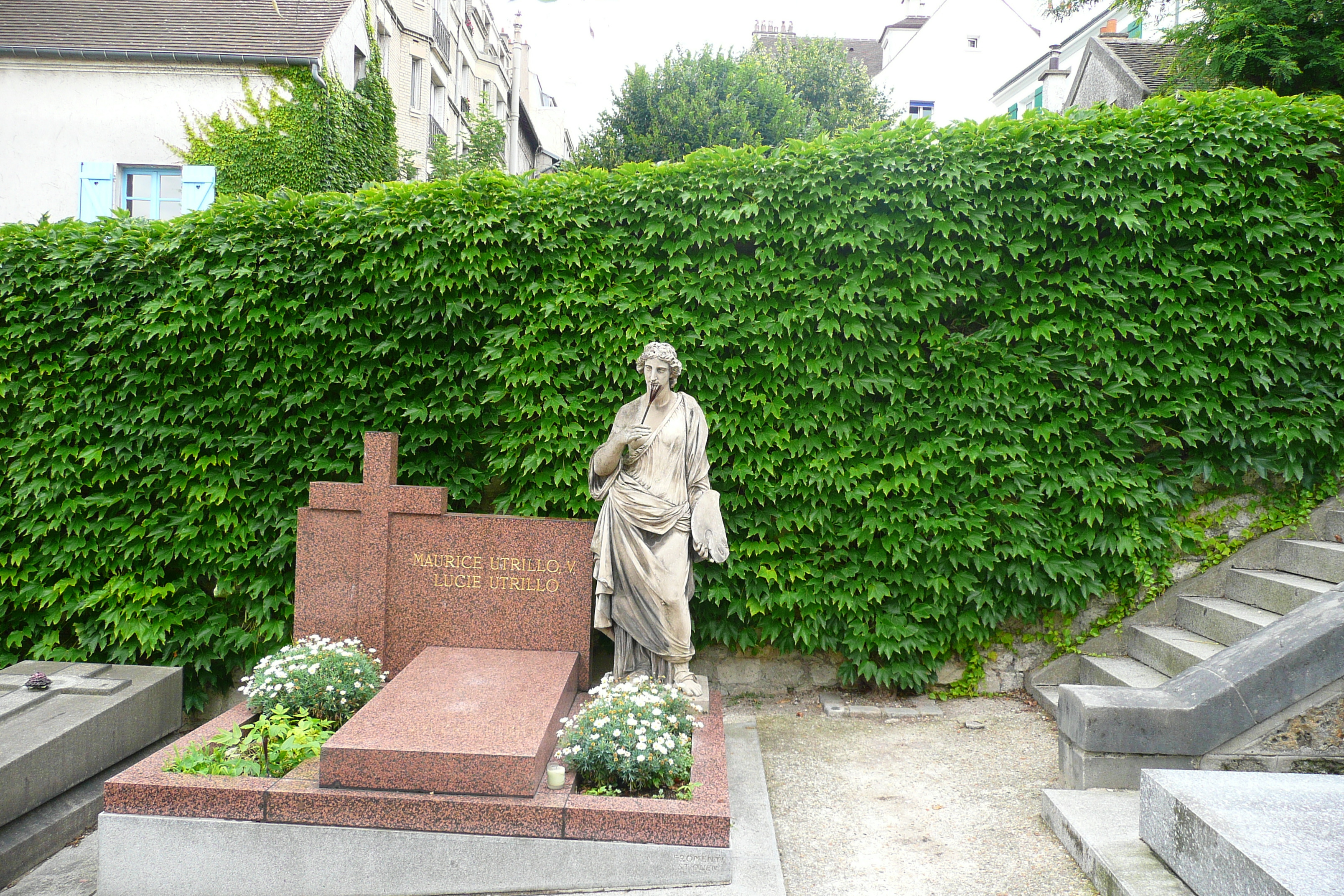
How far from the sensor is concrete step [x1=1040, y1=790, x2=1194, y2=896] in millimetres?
3168

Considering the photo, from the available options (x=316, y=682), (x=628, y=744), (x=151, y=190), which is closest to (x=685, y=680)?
(x=628, y=744)

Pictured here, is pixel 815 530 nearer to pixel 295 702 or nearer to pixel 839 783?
pixel 839 783

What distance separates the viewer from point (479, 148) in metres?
15.7

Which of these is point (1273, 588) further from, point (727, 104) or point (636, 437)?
point (727, 104)

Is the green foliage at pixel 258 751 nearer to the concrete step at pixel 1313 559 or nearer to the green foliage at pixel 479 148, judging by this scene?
the concrete step at pixel 1313 559

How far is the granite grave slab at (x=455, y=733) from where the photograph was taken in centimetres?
353

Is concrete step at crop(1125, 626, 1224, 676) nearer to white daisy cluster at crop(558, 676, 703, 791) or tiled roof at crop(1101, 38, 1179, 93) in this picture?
white daisy cluster at crop(558, 676, 703, 791)

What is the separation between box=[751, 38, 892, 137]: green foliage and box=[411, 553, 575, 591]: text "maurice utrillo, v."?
13.6 meters

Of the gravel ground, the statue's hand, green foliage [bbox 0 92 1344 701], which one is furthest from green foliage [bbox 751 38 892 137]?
the gravel ground

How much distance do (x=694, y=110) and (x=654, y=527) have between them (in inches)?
479

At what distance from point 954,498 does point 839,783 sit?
2.17 meters

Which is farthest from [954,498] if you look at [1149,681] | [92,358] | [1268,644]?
[92,358]

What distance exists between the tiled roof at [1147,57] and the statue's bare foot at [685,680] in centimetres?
919

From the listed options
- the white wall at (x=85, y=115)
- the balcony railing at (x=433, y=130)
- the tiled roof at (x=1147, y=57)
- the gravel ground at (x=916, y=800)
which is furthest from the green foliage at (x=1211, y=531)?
the balcony railing at (x=433, y=130)
